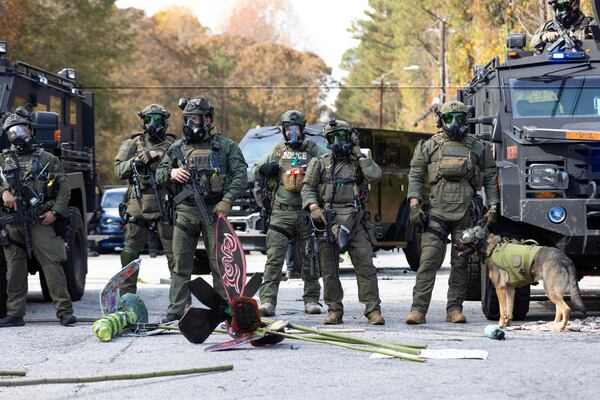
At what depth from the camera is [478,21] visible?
40188mm

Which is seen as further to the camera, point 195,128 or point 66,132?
point 66,132

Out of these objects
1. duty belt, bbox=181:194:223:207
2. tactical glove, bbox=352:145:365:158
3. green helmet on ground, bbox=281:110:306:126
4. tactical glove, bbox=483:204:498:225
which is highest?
green helmet on ground, bbox=281:110:306:126

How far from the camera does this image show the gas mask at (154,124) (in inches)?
476

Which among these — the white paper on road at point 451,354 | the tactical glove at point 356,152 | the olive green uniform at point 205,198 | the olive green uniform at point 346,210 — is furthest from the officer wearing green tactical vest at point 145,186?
the white paper on road at point 451,354

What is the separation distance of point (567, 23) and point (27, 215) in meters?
5.61

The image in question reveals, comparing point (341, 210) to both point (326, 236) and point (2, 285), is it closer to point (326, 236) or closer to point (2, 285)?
point (326, 236)

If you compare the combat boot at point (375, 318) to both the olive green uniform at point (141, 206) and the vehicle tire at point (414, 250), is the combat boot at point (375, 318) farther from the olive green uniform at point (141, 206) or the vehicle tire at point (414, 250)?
the vehicle tire at point (414, 250)

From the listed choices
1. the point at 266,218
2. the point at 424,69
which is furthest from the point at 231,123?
the point at 266,218

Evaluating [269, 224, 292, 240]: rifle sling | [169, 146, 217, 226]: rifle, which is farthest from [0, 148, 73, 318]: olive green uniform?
[269, 224, 292, 240]: rifle sling

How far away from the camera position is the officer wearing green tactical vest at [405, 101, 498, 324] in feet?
36.6

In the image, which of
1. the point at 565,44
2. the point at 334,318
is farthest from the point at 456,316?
the point at 565,44

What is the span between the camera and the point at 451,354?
877 cm

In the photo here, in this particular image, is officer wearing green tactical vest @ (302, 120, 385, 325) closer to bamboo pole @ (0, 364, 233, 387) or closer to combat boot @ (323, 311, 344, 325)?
combat boot @ (323, 311, 344, 325)

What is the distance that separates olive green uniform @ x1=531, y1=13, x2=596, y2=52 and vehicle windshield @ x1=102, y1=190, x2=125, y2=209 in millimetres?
17261
